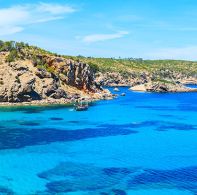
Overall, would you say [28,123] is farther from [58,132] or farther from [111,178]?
[111,178]

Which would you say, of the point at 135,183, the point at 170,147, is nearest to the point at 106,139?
the point at 170,147

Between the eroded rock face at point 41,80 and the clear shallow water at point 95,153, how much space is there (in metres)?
13.1

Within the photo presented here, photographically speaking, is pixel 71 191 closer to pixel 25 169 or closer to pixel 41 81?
pixel 25 169

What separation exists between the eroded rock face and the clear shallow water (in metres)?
13.1

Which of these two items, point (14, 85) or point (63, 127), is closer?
point (63, 127)

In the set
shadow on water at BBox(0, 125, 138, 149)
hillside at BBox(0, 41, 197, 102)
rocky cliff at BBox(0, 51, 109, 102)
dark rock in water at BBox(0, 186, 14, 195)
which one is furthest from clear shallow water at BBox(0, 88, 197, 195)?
hillside at BBox(0, 41, 197, 102)

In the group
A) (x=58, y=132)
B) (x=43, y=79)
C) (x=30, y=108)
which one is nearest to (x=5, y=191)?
(x=58, y=132)

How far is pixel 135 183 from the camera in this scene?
5031 centimetres

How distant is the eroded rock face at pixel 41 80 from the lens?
131 m

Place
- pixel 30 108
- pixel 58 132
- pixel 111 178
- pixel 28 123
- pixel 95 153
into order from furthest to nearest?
1. pixel 30 108
2. pixel 28 123
3. pixel 58 132
4. pixel 95 153
5. pixel 111 178

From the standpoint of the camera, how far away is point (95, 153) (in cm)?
6856

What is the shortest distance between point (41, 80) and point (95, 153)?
78966 millimetres

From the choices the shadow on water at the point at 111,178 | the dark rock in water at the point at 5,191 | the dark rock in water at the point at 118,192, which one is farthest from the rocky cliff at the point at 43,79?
the dark rock in water at the point at 118,192

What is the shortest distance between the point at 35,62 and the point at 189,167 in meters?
107
